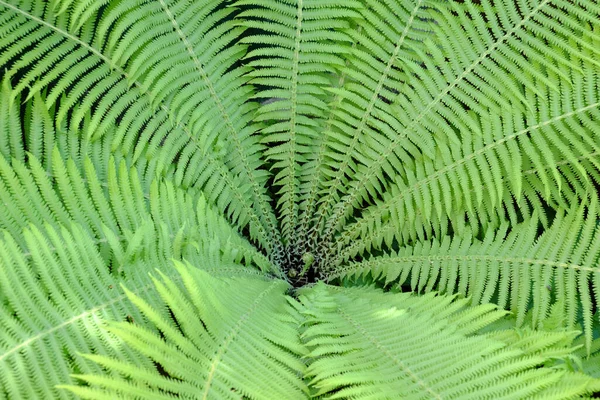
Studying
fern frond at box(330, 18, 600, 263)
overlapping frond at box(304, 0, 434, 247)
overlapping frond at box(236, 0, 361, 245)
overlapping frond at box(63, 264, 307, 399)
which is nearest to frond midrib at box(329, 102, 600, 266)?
fern frond at box(330, 18, 600, 263)

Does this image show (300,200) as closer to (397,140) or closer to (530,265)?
(397,140)

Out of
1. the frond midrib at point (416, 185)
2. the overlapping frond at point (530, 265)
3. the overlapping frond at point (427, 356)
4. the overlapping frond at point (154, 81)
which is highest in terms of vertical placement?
the overlapping frond at point (154, 81)

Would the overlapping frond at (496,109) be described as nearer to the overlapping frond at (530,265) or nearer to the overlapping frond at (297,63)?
the overlapping frond at (530,265)

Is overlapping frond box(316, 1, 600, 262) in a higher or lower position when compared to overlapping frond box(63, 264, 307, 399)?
higher

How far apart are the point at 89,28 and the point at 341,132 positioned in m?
1.04

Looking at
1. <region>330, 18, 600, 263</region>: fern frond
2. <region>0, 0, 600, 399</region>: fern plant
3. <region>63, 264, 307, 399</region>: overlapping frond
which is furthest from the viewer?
<region>330, 18, 600, 263</region>: fern frond

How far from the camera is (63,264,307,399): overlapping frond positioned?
96 cm

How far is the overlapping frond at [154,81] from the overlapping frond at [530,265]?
0.77 metres

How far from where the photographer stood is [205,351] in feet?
3.51

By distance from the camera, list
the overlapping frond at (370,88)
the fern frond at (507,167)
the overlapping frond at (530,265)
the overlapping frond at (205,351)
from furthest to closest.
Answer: the overlapping frond at (370,88), the fern frond at (507,167), the overlapping frond at (530,265), the overlapping frond at (205,351)

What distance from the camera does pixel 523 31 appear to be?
1661mm

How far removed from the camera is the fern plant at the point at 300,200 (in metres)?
1.10

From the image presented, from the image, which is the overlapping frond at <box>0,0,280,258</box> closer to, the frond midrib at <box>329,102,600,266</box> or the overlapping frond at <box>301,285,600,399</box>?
the frond midrib at <box>329,102,600,266</box>

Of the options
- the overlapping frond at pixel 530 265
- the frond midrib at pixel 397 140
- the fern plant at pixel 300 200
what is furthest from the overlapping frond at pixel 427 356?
the frond midrib at pixel 397 140
